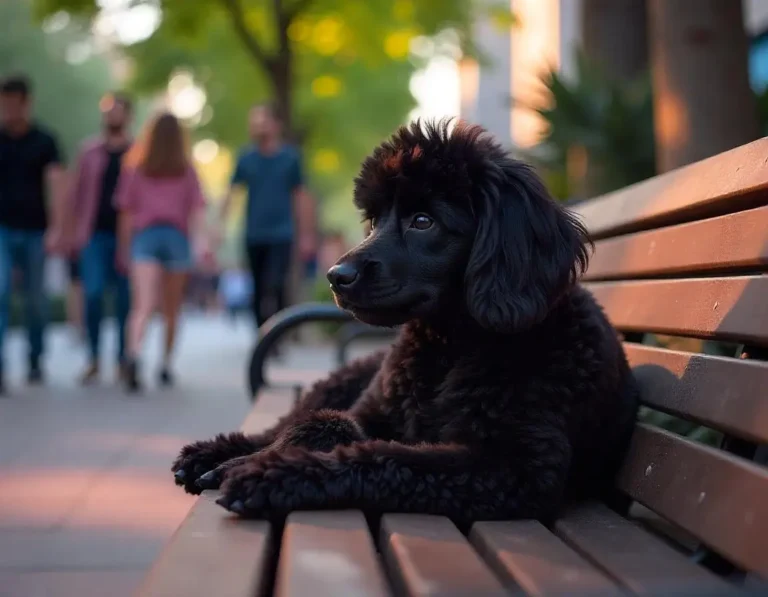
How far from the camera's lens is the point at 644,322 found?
301 centimetres

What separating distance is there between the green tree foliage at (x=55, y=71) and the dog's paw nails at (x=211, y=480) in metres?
40.2

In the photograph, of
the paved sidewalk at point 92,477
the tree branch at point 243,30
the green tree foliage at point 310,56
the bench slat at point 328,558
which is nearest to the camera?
the bench slat at point 328,558

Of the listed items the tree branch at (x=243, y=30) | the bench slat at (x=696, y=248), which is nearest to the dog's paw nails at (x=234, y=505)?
the bench slat at (x=696, y=248)

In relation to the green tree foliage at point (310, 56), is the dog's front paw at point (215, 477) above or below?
below

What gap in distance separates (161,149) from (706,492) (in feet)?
24.5

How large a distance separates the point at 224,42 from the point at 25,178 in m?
11.5

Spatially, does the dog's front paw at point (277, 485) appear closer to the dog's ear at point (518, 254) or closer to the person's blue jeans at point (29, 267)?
the dog's ear at point (518, 254)

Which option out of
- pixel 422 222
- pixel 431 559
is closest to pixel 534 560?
pixel 431 559

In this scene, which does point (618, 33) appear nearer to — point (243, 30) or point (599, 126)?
point (599, 126)

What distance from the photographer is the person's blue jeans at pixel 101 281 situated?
934 centimetres

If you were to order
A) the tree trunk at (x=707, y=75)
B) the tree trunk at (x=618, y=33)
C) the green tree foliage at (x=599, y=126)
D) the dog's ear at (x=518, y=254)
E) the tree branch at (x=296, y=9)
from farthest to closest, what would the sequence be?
the tree branch at (x=296, y=9)
the tree trunk at (x=618, y=33)
the green tree foliage at (x=599, y=126)
the tree trunk at (x=707, y=75)
the dog's ear at (x=518, y=254)

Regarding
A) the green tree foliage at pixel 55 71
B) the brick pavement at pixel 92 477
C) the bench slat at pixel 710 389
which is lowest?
the brick pavement at pixel 92 477

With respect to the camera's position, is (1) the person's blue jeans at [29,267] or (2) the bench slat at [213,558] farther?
(1) the person's blue jeans at [29,267]

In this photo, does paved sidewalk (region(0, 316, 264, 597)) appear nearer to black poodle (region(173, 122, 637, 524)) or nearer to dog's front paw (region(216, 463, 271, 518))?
black poodle (region(173, 122, 637, 524))
